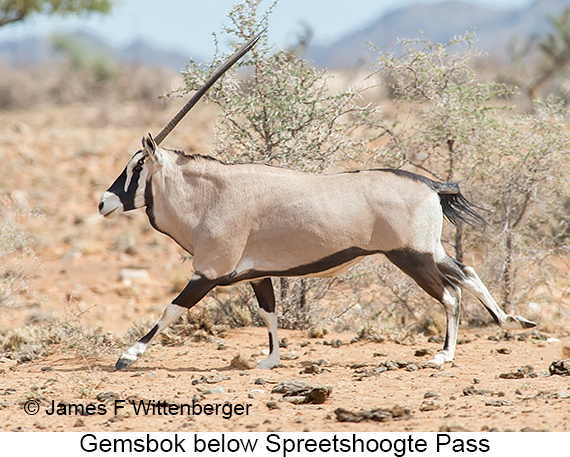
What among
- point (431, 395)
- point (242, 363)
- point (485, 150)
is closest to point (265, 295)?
point (242, 363)

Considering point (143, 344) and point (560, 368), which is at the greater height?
point (143, 344)

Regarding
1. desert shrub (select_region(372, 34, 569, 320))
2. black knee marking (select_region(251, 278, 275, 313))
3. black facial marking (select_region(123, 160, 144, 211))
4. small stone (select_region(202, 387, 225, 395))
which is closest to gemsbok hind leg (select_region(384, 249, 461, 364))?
black knee marking (select_region(251, 278, 275, 313))

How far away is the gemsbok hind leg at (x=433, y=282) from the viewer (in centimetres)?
687

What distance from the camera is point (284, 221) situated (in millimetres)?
6887

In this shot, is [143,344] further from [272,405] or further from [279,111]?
[279,111]

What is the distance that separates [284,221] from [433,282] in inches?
54.2

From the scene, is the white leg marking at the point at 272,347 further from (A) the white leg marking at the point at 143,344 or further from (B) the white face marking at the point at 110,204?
(B) the white face marking at the point at 110,204

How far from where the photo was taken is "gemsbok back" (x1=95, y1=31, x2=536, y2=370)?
6.83 metres

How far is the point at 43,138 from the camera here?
24062 millimetres

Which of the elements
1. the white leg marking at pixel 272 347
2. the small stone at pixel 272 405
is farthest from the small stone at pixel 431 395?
the white leg marking at pixel 272 347

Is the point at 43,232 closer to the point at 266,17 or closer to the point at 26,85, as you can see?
the point at 266,17
